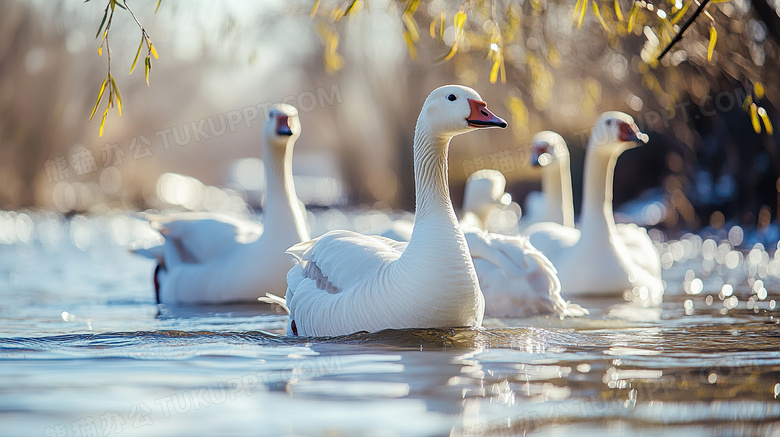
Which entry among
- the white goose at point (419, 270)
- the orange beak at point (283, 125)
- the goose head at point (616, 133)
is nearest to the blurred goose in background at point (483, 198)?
the goose head at point (616, 133)

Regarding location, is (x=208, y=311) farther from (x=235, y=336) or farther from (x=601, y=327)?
(x=601, y=327)

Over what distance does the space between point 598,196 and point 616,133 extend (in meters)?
0.61

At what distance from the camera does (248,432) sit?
316cm

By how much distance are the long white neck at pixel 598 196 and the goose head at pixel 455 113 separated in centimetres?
342

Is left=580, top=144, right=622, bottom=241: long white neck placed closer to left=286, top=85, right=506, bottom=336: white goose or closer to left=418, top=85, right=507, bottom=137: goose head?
left=286, top=85, right=506, bottom=336: white goose

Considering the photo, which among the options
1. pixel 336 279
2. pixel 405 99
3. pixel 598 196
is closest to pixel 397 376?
pixel 336 279

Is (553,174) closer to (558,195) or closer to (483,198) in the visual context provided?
(558,195)

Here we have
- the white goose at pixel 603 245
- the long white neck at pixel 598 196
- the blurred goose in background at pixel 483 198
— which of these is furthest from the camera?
the blurred goose in background at pixel 483 198

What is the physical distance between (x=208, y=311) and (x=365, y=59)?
18.0 metres

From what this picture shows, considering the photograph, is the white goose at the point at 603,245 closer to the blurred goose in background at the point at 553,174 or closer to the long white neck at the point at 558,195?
the blurred goose in background at the point at 553,174

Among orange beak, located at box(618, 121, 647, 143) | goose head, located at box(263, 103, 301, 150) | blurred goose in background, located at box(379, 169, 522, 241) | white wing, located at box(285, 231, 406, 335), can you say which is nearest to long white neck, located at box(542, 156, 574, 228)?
blurred goose in background, located at box(379, 169, 522, 241)

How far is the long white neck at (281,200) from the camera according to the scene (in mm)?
7895

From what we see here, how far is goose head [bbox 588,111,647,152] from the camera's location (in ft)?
28.4

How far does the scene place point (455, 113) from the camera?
17.1ft
